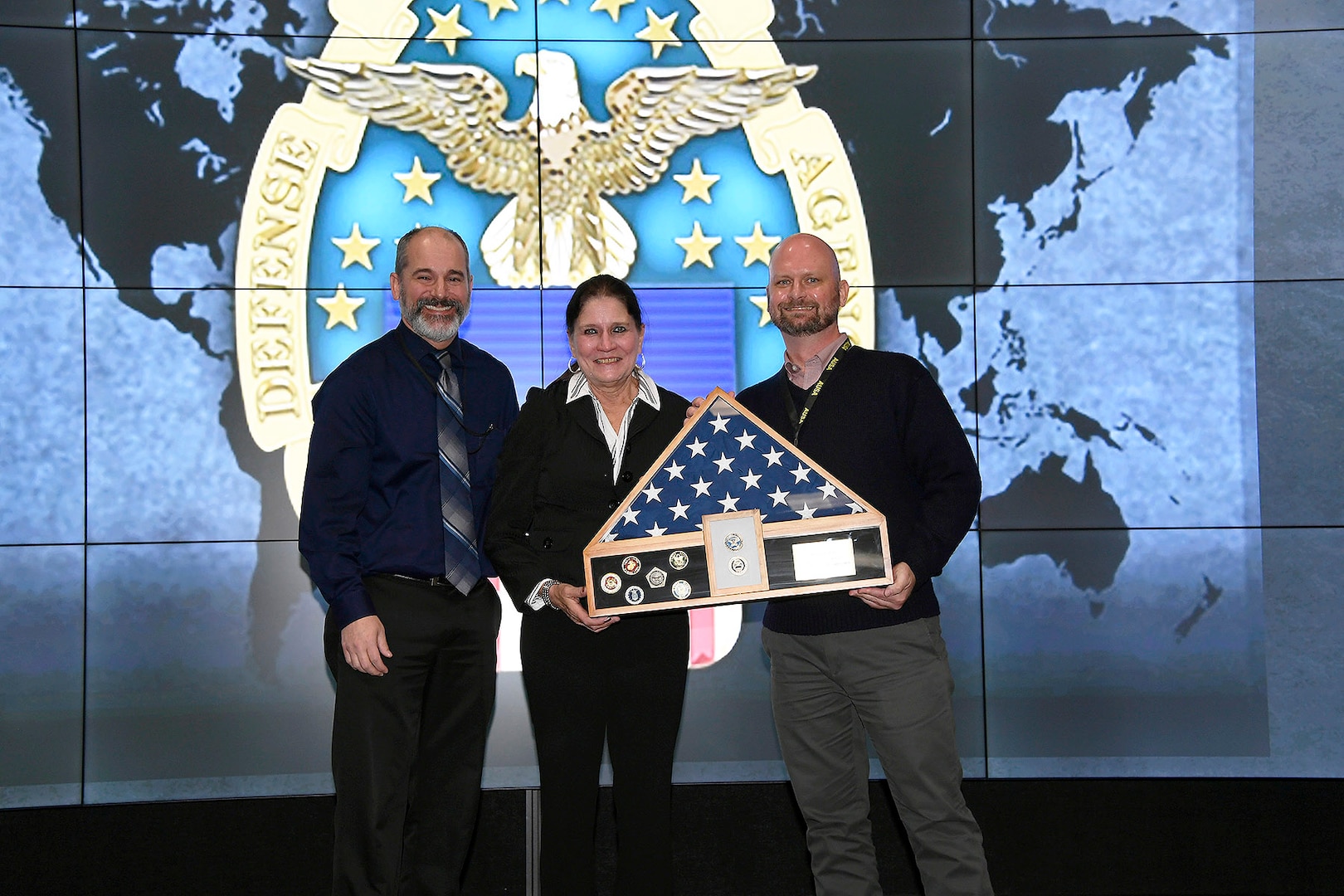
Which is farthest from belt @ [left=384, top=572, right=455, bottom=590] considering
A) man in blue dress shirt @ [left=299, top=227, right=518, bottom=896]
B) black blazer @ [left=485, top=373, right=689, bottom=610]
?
black blazer @ [left=485, top=373, right=689, bottom=610]

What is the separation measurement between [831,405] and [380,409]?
1.15 metres

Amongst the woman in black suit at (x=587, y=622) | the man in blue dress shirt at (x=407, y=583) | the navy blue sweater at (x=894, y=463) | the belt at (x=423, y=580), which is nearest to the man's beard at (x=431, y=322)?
the man in blue dress shirt at (x=407, y=583)

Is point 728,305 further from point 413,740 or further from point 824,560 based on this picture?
point 413,740

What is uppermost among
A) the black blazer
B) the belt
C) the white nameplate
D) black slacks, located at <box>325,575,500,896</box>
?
the black blazer

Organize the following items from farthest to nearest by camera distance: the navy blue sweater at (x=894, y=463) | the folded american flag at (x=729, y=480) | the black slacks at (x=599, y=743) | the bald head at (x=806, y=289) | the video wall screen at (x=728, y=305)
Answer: the video wall screen at (x=728, y=305) → the bald head at (x=806, y=289) → the navy blue sweater at (x=894, y=463) → the folded american flag at (x=729, y=480) → the black slacks at (x=599, y=743)

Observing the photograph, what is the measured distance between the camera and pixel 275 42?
3930 mm

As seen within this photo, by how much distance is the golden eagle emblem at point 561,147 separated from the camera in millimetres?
3955

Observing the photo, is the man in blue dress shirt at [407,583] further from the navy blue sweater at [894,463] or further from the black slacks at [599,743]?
the navy blue sweater at [894,463]

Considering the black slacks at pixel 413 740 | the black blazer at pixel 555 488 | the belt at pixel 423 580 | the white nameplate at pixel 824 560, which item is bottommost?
the black slacks at pixel 413 740

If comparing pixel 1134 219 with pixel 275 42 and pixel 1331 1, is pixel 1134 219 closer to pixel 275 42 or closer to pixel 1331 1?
pixel 1331 1

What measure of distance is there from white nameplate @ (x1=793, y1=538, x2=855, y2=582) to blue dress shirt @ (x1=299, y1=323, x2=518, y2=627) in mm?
821

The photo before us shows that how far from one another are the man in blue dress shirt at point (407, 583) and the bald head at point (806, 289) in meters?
0.83

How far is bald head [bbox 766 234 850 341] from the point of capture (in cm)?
265

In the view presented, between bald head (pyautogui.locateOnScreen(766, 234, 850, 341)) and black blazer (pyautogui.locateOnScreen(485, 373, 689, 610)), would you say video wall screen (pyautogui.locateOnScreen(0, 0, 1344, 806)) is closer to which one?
bald head (pyautogui.locateOnScreen(766, 234, 850, 341))
